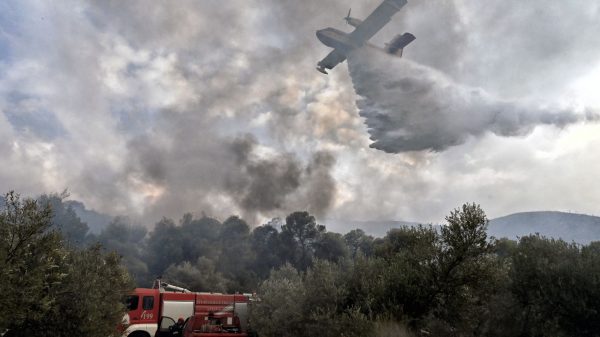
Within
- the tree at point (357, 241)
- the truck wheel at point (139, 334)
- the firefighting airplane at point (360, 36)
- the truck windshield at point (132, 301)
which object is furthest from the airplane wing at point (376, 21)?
the tree at point (357, 241)

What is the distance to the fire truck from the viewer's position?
81.5 feet

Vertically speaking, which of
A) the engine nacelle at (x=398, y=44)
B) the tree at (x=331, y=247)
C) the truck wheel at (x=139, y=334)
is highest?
the engine nacelle at (x=398, y=44)

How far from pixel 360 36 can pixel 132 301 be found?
34443mm

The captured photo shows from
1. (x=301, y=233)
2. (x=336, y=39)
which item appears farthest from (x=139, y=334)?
(x=301, y=233)

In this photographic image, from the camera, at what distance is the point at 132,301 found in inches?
1100

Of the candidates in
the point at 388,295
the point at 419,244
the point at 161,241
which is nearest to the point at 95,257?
the point at 388,295

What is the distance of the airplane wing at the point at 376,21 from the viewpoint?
3997cm

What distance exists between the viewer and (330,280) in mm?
23438

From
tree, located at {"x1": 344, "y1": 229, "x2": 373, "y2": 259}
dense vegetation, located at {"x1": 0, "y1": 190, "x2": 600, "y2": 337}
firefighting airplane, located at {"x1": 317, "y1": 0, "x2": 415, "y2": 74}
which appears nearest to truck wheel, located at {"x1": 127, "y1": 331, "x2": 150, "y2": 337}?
dense vegetation, located at {"x1": 0, "y1": 190, "x2": 600, "y2": 337}

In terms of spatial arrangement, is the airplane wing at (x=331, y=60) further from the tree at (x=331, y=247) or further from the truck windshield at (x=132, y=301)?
the tree at (x=331, y=247)

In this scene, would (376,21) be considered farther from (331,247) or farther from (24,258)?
(331,247)

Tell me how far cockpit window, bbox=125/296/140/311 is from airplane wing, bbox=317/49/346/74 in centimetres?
3192

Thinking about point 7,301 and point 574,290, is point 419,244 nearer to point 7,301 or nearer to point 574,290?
point 574,290

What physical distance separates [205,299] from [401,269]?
16670 mm
